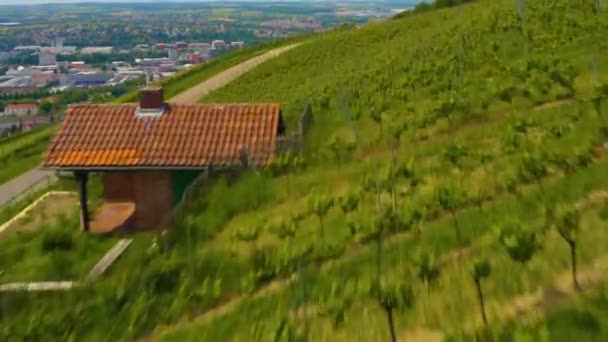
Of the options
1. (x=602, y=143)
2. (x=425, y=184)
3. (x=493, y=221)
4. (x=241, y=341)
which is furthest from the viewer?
(x=425, y=184)

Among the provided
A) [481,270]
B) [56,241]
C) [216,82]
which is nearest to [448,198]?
[481,270]

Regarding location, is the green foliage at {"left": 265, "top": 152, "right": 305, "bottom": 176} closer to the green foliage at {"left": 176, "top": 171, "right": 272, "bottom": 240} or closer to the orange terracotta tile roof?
the green foliage at {"left": 176, "top": 171, "right": 272, "bottom": 240}

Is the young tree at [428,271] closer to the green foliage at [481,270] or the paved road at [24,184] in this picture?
the green foliage at [481,270]

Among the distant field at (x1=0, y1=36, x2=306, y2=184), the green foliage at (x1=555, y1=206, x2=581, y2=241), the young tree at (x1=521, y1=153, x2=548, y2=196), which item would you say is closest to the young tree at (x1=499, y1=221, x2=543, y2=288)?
the green foliage at (x1=555, y1=206, x2=581, y2=241)

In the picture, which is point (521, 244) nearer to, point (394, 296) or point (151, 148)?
point (394, 296)

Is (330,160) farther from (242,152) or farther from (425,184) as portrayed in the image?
(425,184)

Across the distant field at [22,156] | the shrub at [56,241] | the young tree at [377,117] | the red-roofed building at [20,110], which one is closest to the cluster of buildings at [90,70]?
the red-roofed building at [20,110]

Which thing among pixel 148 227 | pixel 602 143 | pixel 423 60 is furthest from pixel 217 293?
pixel 423 60
